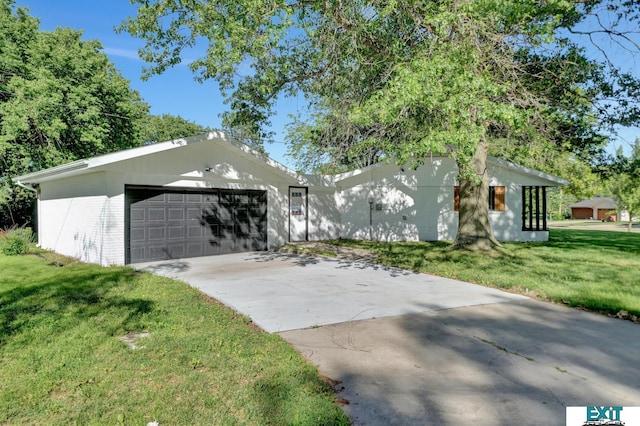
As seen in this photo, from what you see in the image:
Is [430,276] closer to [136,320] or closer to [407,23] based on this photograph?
[407,23]

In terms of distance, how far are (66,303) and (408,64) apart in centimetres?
703

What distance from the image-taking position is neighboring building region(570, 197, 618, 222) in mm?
50878

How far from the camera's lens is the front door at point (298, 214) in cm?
1468

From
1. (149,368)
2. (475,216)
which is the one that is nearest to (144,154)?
(149,368)

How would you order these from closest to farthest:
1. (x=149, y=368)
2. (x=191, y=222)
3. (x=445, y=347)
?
(x=149, y=368) < (x=445, y=347) < (x=191, y=222)

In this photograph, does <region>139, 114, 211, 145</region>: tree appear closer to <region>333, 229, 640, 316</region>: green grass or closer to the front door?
the front door

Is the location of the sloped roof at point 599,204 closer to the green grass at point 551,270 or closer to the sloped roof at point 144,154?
the green grass at point 551,270

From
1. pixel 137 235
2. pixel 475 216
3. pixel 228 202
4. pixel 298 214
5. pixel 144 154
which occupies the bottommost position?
pixel 137 235

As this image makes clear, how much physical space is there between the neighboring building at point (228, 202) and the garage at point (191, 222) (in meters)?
0.03

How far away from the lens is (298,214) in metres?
14.9

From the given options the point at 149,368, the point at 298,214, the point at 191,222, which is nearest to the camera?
the point at 149,368

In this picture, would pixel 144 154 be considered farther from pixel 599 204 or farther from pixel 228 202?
pixel 599 204

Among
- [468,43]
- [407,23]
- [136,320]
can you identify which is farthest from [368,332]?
[407,23]

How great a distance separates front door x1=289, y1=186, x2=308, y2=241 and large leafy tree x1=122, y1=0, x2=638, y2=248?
4117 millimetres
